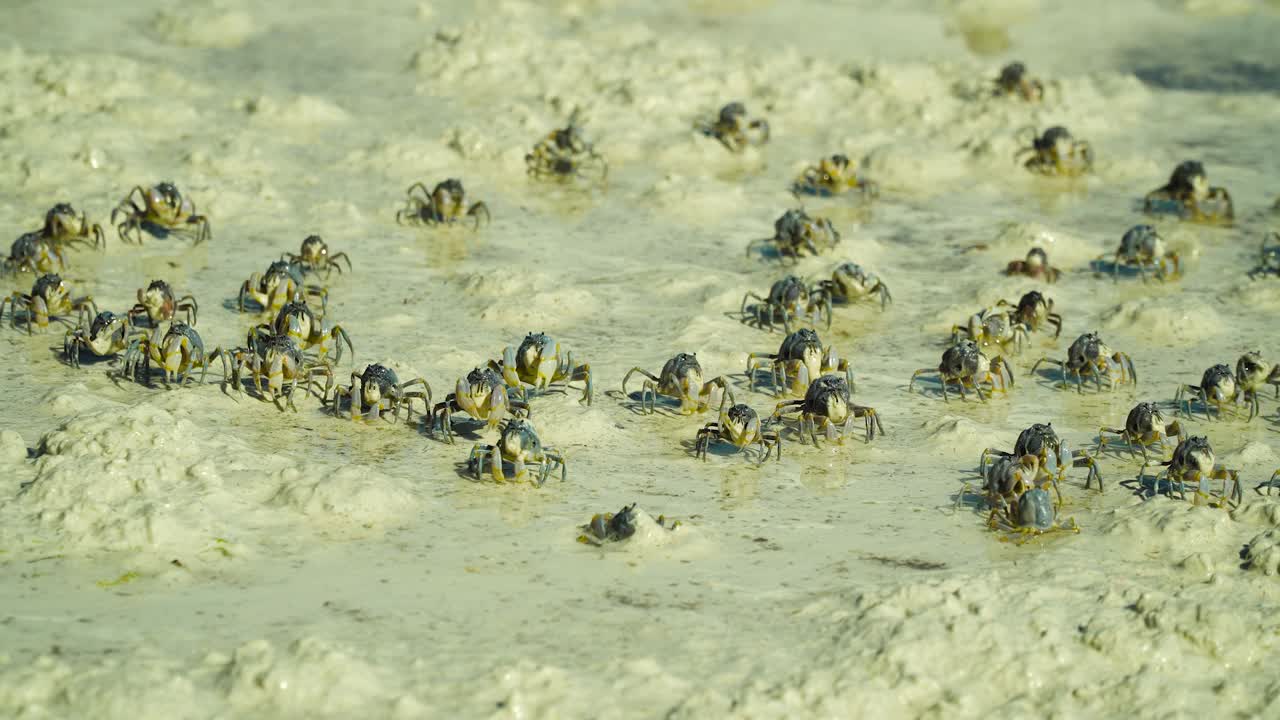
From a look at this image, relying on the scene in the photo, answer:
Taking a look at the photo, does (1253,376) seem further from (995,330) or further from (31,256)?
(31,256)

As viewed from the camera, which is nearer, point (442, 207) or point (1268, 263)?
point (1268, 263)

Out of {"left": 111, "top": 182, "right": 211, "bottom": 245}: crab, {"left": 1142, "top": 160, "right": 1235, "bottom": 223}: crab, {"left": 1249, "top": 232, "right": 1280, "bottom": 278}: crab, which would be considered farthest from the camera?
{"left": 1142, "top": 160, "right": 1235, "bottom": 223}: crab

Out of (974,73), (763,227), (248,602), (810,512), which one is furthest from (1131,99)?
(248,602)

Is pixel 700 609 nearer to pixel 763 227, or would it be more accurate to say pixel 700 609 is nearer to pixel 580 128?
pixel 763 227

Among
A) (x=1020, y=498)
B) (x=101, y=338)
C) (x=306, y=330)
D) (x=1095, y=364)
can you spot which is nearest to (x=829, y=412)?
(x=1020, y=498)

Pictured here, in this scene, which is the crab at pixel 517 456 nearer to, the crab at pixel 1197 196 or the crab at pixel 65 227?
the crab at pixel 65 227

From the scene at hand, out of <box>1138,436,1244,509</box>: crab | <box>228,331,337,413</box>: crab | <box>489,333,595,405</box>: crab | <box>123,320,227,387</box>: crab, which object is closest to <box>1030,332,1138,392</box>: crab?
<box>1138,436,1244,509</box>: crab

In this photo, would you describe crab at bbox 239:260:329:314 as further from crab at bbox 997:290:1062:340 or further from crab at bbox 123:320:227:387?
crab at bbox 997:290:1062:340
